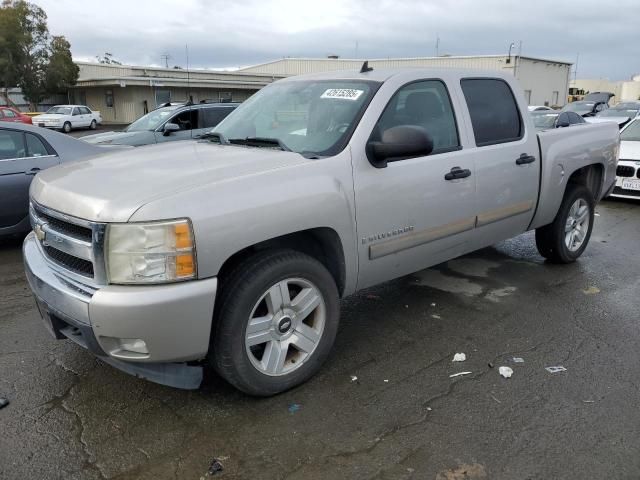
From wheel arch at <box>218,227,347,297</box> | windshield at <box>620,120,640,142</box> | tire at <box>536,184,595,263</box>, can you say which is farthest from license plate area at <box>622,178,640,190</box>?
wheel arch at <box>218,227,347,297</box>

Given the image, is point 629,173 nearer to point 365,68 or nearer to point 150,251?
point 365,68

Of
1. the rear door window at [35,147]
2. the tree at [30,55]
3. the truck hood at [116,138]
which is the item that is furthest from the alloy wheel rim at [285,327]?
the tree at [30,55]

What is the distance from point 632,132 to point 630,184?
5.18 ft

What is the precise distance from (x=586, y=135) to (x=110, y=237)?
4.78 metres

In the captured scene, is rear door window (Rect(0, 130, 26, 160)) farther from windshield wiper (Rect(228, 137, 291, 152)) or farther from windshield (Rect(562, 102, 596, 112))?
windshield (Rect(562, 102, 596, 112))

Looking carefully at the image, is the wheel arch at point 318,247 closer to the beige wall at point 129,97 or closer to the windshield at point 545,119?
the windshield at point 545,119

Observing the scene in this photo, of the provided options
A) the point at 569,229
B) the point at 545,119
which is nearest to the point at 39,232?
the point at 569,229

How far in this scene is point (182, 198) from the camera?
8.73 feet

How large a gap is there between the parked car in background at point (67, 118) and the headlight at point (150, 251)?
3096 cm

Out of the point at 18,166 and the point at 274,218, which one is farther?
the point at 18,166

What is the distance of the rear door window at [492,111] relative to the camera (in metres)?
4.33

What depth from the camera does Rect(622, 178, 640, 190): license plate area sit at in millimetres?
8844

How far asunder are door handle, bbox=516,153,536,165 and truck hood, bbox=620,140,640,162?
17.4 feet

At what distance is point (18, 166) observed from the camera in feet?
20.1
